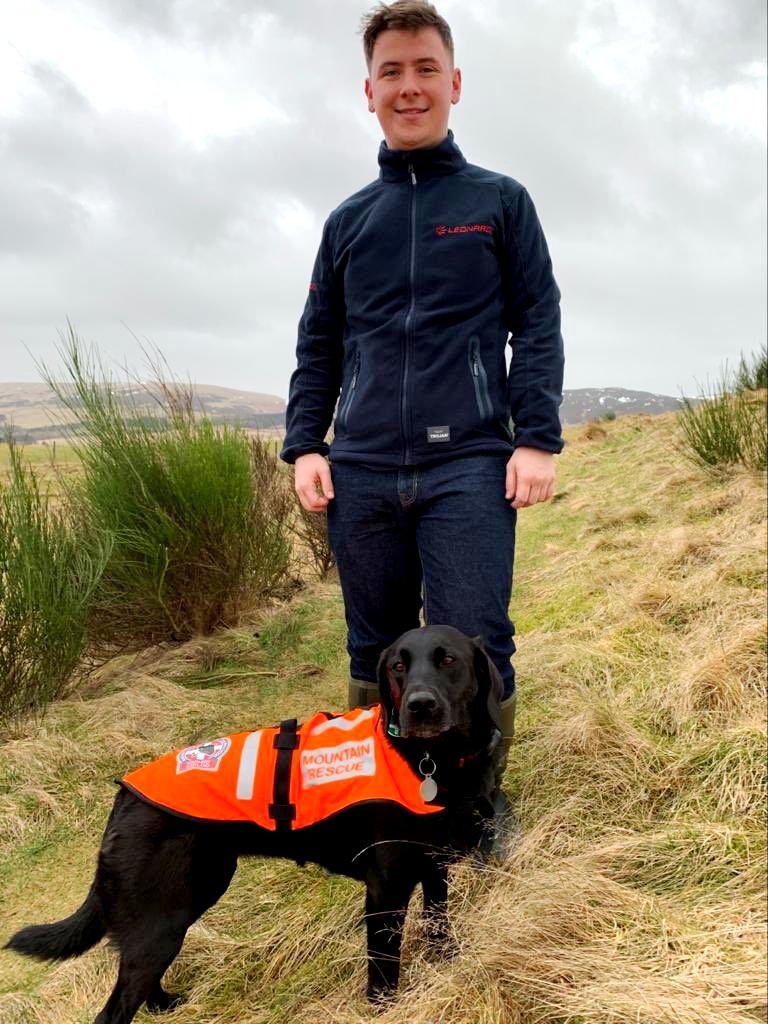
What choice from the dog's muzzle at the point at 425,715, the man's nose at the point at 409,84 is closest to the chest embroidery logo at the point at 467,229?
the man's nose at the point at 409,84

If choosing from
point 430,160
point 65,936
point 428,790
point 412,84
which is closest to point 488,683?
point 428,790

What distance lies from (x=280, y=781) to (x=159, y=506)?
3.16 m

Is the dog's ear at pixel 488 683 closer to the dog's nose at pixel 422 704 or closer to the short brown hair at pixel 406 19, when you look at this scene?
the dog's nose at pixel 422 704

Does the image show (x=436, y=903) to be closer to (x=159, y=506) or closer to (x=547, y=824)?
(x=547, y=824)

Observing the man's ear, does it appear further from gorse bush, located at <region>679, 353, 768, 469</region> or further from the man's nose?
gorse bush, located at <region>679, 353, 768, 469</region>

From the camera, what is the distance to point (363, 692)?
282cm

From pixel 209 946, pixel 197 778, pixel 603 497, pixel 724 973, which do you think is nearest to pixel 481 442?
pixel 197 778

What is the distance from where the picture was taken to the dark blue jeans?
246 centimetres

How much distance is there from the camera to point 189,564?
209 inches

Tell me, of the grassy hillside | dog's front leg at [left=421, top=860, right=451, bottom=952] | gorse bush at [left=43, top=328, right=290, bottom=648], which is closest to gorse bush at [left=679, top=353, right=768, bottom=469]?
the grassy hillside

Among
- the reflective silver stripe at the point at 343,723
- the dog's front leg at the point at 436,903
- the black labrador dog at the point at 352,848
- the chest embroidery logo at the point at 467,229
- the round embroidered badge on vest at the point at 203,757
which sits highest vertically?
the chest embroidery logo at the point at 467,229

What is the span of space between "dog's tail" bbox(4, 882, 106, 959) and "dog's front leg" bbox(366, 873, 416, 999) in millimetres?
740

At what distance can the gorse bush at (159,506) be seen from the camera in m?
4.97

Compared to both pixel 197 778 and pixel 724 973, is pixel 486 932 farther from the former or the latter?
pixel 197 778
